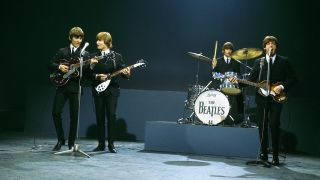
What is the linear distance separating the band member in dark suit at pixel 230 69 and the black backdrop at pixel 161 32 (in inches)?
29.6

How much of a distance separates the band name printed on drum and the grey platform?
1.15 ft

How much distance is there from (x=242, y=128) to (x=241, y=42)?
2.42 metres

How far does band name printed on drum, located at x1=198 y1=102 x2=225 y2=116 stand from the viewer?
27.2ft

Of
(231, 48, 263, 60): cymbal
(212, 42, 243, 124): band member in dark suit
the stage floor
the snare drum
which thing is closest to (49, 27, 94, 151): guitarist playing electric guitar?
the stage floor

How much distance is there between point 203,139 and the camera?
318 inches

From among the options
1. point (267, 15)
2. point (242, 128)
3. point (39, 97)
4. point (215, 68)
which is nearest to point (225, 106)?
point (242, 128)

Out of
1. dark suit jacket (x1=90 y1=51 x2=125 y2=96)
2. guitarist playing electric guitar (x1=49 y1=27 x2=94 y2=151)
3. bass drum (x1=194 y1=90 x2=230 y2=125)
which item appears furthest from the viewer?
bass drum (x1=194 y1=90 x2=230 y2=125)

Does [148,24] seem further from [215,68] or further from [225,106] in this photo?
[225,106]

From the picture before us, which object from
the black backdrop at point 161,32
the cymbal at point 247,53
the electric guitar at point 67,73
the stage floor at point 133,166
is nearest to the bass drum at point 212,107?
the stage floor at point 133,166

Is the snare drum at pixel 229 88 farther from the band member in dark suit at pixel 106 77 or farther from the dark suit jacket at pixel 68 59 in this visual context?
the dark suit jacket at pixel 68 59

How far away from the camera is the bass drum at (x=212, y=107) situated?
828 cm

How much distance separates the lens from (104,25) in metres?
10.3

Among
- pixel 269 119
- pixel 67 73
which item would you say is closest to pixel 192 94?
pixel 269 119

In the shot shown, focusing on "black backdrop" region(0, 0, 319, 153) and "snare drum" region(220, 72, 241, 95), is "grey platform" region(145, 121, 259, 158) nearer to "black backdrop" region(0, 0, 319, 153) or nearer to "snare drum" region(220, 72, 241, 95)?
"snare drum" region(220, 72, 241, 95)
